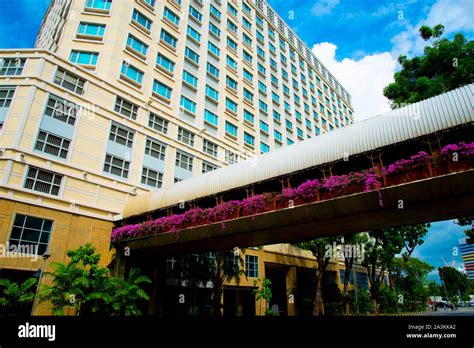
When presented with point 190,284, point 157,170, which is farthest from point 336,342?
point 157,170

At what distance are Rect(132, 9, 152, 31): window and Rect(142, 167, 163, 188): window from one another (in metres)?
15.1

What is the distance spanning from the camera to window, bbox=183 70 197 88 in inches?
1284

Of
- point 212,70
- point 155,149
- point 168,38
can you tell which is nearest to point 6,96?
point 155,149

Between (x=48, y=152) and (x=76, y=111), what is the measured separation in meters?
3.98

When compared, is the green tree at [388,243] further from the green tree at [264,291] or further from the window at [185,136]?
the window at [185,136]

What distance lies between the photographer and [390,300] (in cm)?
4128

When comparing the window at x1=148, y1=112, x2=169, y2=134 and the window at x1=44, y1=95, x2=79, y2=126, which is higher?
the window at x1=148, y1=112, x2=169, y2=134

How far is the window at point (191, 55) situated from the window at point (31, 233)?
76.5 feet

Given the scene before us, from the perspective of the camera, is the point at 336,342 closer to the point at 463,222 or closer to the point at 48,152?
the point at 463,222

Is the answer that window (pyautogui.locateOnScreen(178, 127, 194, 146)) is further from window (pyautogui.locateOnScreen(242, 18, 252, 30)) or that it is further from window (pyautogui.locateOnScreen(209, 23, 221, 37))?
window (pyautogui.locateOnScreen(242, 18, 252, 30))

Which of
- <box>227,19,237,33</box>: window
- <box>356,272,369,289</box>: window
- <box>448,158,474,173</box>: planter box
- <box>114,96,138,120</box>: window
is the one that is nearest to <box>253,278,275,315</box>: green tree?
<box>114,96,138,120</box>: window

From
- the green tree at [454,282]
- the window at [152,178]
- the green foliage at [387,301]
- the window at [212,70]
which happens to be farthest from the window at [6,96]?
the green tree at [454,282]

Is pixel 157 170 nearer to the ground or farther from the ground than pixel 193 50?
nearer to the ground

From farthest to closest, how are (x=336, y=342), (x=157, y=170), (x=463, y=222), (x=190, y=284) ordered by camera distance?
(x=157, y=170) < (x=190, y=284) < (x=463, y=222) < (x=336, y=342)
